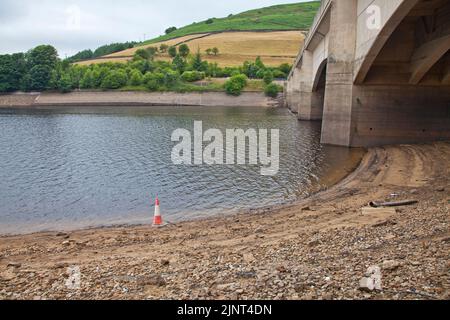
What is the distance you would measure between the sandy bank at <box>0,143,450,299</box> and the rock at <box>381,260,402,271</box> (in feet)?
0.05

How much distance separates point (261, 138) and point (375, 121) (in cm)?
981

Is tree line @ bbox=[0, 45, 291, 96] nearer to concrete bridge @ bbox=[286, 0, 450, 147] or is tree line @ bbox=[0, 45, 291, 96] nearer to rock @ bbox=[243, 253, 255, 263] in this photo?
concrete bridge @ bbox=[286, 0, 450, 147]

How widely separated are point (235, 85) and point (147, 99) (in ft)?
70.2

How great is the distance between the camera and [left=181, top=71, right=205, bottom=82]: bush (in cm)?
9388

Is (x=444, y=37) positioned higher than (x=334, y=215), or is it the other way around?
(x=444, y=37)

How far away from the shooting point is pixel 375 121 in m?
23.2

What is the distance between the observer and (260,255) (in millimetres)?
7438

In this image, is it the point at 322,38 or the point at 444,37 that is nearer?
the point at 444,37

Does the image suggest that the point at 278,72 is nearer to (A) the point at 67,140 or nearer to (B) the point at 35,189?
(A) the point at 67,140

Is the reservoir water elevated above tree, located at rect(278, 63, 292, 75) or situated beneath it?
situated beneath

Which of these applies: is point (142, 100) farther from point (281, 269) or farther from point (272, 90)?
point (281, 269)

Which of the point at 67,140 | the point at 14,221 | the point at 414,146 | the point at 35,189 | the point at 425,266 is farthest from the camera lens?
the point at 67,140

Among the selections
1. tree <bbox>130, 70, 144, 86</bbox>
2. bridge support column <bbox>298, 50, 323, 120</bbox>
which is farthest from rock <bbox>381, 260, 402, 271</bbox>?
tree <bbox>130, 70, 144, 86</bbox>

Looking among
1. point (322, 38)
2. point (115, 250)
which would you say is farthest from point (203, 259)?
point (322, 38)
